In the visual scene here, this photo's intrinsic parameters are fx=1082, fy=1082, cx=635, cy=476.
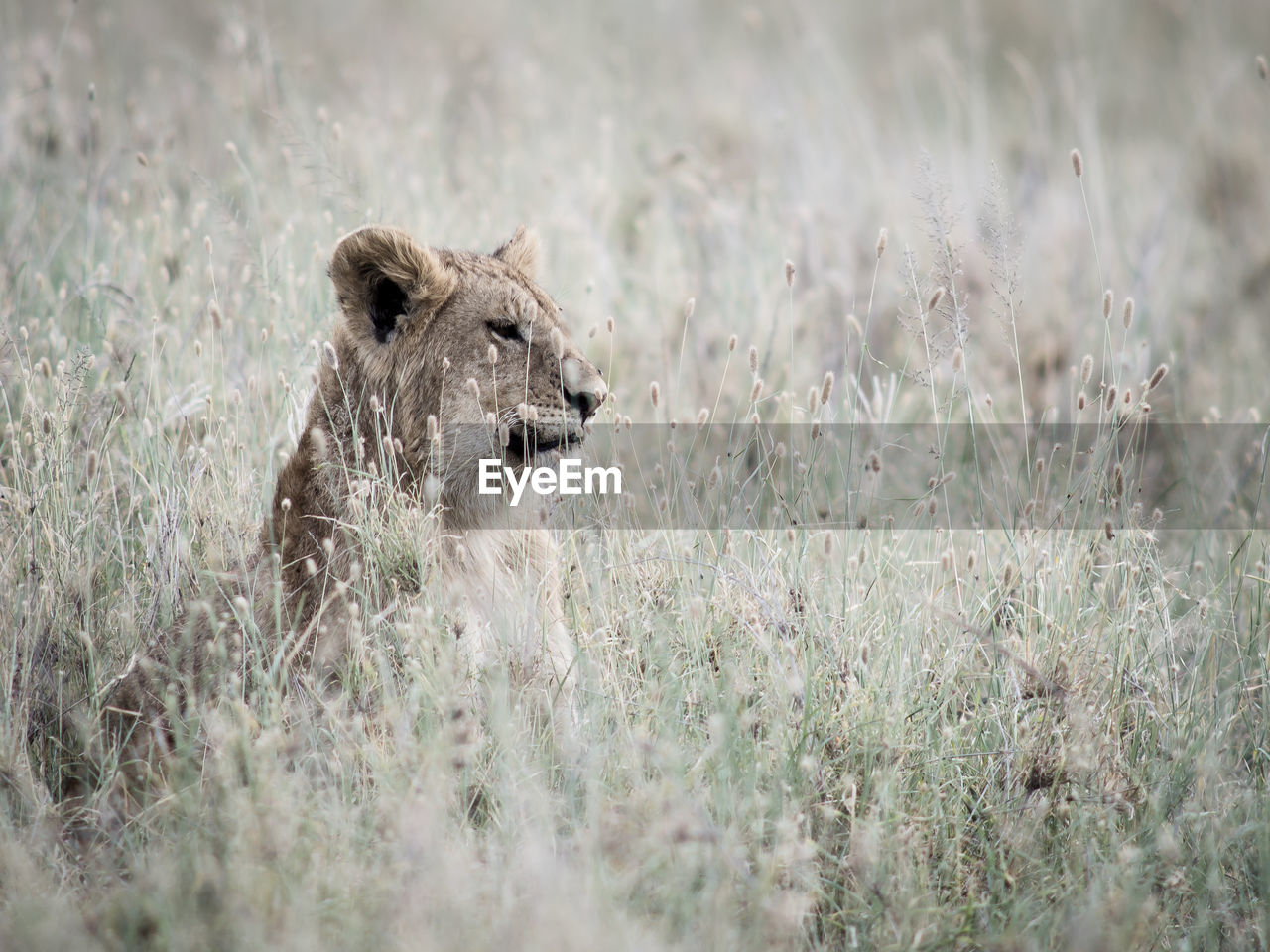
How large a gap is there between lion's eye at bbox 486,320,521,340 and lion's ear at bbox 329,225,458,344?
178 millimetres

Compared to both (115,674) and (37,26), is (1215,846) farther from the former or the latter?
(37,26)

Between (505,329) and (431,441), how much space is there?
587mm

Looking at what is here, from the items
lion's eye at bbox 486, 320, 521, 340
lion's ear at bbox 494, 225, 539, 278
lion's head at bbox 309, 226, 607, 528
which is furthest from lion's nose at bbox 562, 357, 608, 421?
lion's ear at bbox 494, 225, 539, 278

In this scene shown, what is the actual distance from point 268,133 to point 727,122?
13.9 feet

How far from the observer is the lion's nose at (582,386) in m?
3.45

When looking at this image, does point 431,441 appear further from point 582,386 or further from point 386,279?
point 386,279

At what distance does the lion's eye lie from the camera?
3.60 m

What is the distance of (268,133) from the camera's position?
705 centimetres

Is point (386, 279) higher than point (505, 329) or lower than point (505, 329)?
higher

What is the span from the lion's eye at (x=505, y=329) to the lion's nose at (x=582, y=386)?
217 millimetres

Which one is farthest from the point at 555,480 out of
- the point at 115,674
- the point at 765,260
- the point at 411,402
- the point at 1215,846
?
the point at 765,260

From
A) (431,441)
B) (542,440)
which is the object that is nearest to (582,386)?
(542,440)

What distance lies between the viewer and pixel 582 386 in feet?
11.3

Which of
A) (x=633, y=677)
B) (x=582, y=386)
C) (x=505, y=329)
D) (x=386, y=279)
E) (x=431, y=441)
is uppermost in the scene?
(x=386, y=279)
